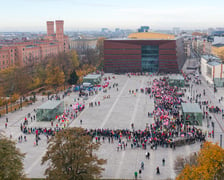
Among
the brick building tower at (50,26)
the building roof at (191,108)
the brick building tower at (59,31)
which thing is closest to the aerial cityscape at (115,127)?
the building roof at (191,108)

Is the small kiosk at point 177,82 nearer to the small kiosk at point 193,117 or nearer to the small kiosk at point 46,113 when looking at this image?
the small kiosk at point 193,117

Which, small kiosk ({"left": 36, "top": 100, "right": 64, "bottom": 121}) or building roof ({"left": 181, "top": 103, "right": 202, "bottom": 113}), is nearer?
building roof ({"left": 181, "top": 103, "right": 202, "bottom": 113})

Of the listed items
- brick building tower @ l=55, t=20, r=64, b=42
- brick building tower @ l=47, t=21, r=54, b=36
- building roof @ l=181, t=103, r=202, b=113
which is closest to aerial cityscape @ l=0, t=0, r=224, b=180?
building roof @ l=181, t=103, r=202, b=113

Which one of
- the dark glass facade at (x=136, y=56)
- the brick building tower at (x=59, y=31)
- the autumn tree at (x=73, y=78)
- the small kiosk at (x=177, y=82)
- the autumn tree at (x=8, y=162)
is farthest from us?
the brick building tower at (x=59, y=31)

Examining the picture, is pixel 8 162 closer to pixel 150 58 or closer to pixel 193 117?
pixel 193 117

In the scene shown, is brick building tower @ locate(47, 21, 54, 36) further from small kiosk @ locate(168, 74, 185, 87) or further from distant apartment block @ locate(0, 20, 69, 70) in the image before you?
small kiosk @ locate(168, 74, 185, 87)

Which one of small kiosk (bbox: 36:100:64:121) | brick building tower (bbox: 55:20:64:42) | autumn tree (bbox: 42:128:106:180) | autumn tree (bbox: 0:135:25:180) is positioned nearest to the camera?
autumn tree (bbox: 0:135:25:180)

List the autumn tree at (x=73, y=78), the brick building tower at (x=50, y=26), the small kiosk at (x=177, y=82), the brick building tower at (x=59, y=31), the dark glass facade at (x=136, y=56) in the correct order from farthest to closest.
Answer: the brick building tower at (x=50, y=26) → the brick building tower at (x=59, y=31) → the dark glass facade at (x=136, y=56) → the autumn tree at (x=73, y=78) → the small kiosk at (x=177, y=82)
